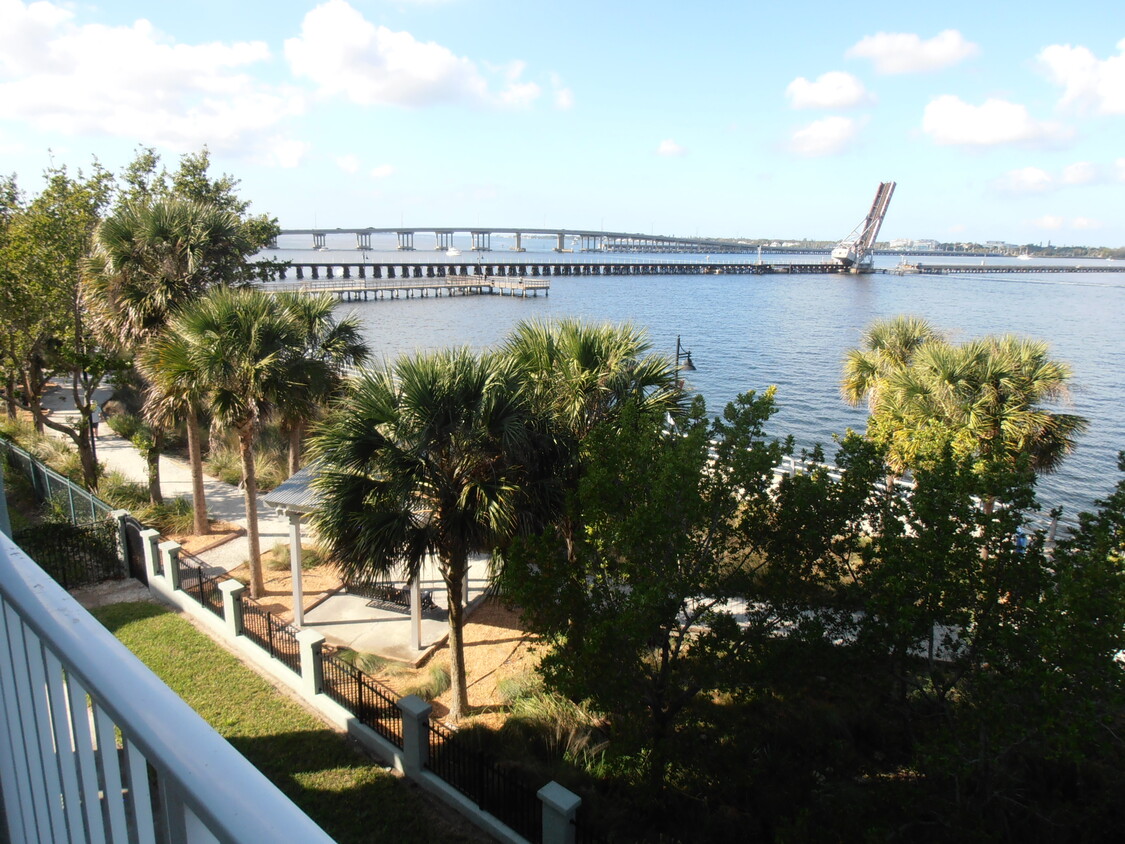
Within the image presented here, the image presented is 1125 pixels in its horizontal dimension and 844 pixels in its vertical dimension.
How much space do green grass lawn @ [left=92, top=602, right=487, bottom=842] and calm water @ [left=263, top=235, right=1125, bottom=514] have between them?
536 cm

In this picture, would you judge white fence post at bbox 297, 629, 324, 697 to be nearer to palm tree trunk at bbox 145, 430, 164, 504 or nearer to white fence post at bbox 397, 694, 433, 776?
white fence post at bbox 397, 694, 433, 776

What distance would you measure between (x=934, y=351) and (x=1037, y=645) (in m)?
9.27

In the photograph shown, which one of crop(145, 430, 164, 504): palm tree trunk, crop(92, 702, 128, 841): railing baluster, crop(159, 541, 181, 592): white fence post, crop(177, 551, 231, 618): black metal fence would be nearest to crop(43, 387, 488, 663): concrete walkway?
crop(145, 430, 164, 504): palm tree trunk

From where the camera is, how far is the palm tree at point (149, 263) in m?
15.9

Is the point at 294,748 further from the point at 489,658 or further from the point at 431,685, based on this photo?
the point at 489,658

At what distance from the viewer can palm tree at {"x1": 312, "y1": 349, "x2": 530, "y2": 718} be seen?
9.59m

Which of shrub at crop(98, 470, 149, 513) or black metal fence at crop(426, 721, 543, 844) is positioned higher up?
shrub at crop(98, 470, 149, 513)

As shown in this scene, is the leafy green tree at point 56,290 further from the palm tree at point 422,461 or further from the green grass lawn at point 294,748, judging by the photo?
the palm tree at point 422,461

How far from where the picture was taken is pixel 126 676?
1214mm

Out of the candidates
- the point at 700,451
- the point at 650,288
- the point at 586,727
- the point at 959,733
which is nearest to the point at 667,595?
the point at 700,451

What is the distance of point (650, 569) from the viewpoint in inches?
321

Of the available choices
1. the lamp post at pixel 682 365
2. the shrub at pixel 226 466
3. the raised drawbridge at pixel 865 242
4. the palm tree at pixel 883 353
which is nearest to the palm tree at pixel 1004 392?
the palm tree at pixel 883 353

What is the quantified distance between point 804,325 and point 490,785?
76396 mm

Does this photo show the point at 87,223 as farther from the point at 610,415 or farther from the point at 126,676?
the point at 126,676
